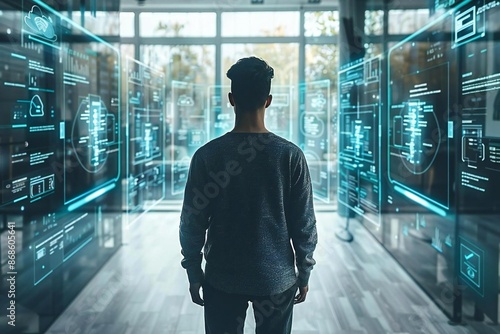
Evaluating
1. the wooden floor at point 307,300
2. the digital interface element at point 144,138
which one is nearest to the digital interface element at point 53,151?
the wooden floor at point 307,300

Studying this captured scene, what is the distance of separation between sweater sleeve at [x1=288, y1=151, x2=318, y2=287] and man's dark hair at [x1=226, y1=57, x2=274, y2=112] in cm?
22

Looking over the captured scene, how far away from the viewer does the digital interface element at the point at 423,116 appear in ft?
9.77

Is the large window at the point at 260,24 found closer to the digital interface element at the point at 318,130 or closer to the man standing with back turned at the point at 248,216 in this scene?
the digital interface element at the point at 318,130

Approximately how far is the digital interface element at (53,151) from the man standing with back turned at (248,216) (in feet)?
3.67

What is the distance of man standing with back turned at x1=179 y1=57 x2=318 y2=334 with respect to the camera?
1.50 meters

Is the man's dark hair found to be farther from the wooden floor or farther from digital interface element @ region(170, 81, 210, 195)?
digital interface element @ region(170, 81, 210, 195)

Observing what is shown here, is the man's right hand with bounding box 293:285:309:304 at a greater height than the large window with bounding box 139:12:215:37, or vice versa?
Result: the large window with bounding box 139:12:215:37

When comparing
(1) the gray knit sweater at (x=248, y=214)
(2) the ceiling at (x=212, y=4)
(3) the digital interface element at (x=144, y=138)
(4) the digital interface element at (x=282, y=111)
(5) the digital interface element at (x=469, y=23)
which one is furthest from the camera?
(4) the digital interface element at (x=282, y=111)

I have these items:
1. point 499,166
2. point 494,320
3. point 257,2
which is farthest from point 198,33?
point 494,320

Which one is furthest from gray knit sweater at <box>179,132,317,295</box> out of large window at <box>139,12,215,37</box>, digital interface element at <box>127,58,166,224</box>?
large window at <box>139,12,215,37</box>

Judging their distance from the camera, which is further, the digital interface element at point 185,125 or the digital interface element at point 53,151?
the digital interface element at point 185,125

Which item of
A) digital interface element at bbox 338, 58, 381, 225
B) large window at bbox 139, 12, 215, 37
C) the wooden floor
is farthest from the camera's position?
large window at bbox 139, 12, 215, 37

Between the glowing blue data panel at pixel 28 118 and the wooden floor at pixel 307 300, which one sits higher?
the glowing blue data panel at pixel 28 118

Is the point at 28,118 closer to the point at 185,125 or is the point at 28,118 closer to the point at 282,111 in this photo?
the point at 185,125
